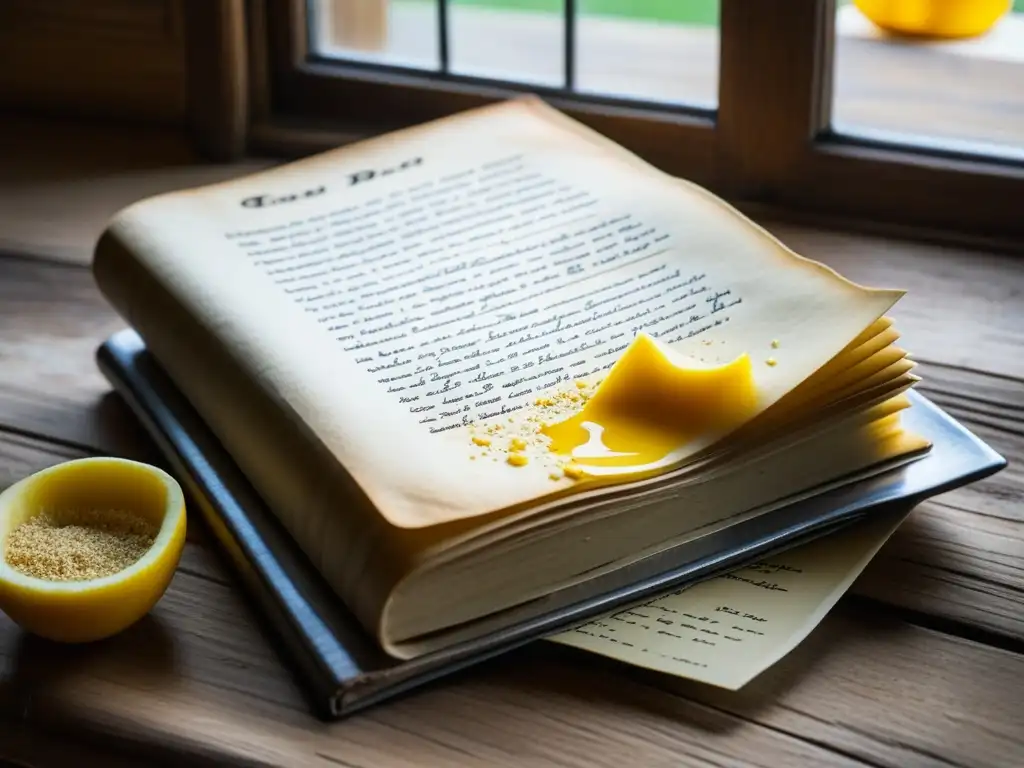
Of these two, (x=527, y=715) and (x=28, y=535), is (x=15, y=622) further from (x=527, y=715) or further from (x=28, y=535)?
(x=527, y=715)

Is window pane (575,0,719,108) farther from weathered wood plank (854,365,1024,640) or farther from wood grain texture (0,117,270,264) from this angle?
weathered wood plank (854,365,1024,640)

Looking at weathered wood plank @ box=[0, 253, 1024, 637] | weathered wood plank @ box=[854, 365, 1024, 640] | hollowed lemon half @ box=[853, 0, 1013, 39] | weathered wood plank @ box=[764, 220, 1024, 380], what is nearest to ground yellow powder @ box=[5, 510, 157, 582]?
weathered wood plank @ box=[0, 253, 1024, 637]

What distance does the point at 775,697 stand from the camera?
53cm

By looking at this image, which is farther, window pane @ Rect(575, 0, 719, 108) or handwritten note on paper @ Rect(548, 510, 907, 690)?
window pane @ Rect(575, 0, 719, 108)

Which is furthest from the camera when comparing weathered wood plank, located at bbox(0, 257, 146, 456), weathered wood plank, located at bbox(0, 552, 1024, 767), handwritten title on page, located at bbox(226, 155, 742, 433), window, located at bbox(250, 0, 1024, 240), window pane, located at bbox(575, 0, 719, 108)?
window pane, located at bbox(575, 0, 719, 108)

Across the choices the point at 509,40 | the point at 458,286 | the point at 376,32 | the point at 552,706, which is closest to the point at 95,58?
the point at 376,32

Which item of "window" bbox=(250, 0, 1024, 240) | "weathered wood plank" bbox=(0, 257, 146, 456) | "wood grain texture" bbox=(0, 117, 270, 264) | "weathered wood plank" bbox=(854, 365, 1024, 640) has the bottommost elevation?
"weathered wood plank" bbox=(854, 365, 1024, 640)

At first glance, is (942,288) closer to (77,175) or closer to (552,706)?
(552,706)

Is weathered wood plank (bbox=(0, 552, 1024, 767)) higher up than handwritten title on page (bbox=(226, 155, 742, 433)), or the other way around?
handwritten title on page (bbox=(226, 155, 742, 433))

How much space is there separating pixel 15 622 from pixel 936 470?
40cm

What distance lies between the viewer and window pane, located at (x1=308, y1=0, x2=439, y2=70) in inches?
41.2

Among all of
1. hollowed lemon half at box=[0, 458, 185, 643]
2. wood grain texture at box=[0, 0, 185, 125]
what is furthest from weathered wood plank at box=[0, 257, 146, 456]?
wood grain texture at box=[0, 0, 185, 125]

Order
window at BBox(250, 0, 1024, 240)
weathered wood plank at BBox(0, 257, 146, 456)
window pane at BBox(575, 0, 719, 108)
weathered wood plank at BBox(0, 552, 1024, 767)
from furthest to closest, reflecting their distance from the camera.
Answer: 1. window pane at BBox(575, 0, 719, 108)
2. window at BBox(250, 0, 1024, 240)
3. weathered wood plank at BBox(0, 257, 146, 456)
4. weathered wood plank at BBox(0, 552, 1024, 767)

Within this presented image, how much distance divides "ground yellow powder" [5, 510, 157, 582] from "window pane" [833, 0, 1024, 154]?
564 millimetres
